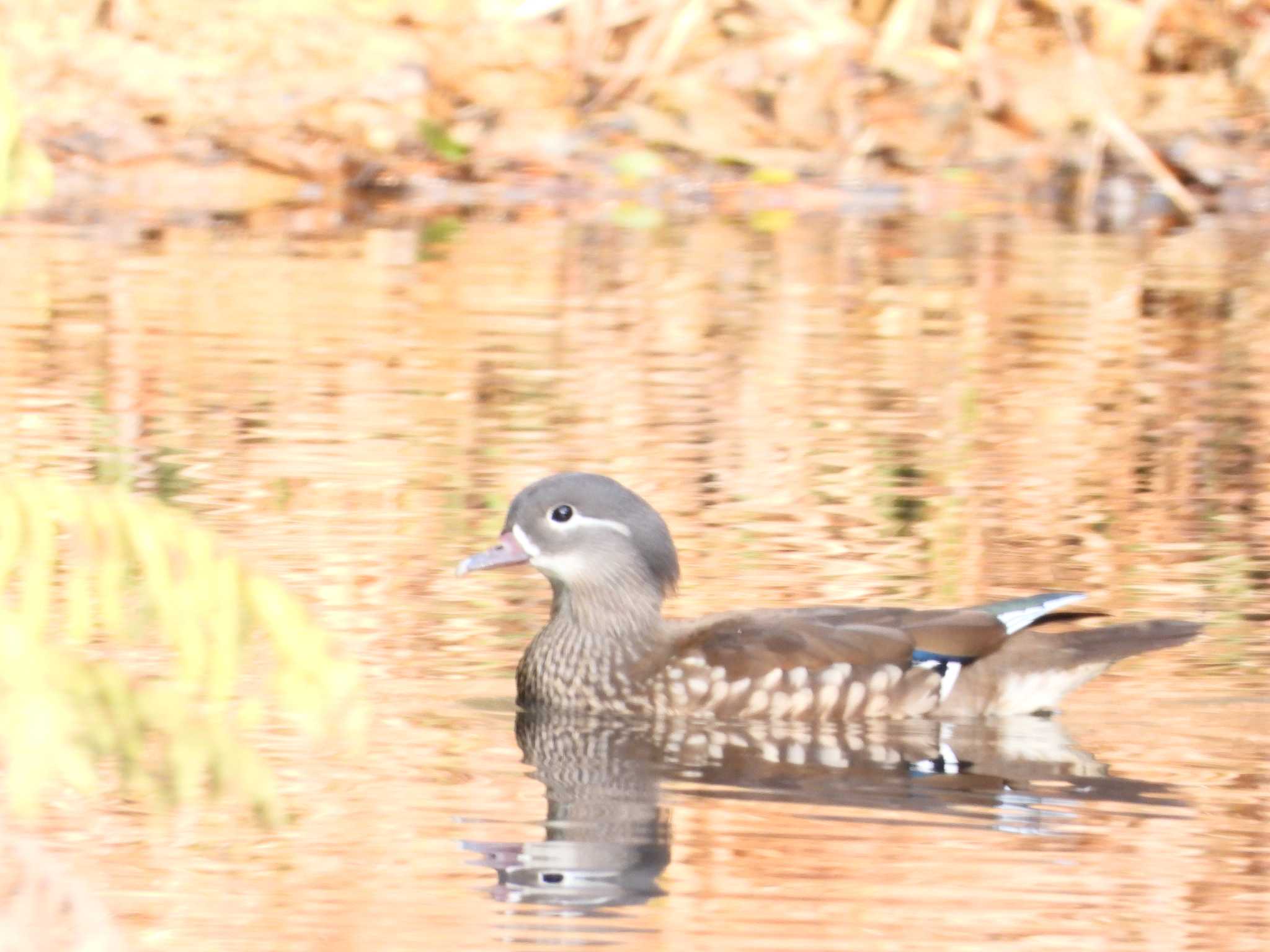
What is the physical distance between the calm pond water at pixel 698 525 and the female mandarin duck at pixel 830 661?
118mm

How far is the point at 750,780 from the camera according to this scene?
672 cm

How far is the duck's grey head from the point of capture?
26.4 feet

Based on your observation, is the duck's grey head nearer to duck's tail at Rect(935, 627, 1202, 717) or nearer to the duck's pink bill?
the duck's pink bill

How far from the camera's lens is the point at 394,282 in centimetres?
1605

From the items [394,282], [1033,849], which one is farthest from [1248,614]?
[394,282]

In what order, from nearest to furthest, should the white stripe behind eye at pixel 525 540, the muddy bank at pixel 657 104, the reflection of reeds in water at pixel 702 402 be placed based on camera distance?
the white stripe behind eye at pixel 525 540 < the reflection of reeds in water at pixel 702 402 < the muddy bank at pixel 657 104

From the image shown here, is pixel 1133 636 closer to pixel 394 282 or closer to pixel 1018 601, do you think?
pixel 1018 601

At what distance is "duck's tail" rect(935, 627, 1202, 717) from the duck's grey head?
1.03 meters

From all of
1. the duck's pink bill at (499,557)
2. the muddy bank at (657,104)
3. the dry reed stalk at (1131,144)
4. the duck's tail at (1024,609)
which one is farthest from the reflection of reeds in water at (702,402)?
the muddy bank at (657,104)

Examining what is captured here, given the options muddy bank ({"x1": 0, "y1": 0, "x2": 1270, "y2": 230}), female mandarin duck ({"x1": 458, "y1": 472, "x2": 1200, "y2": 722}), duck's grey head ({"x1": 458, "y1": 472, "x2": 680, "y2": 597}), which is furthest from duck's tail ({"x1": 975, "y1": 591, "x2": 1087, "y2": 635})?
muddy bank ({"x1": 0, "y1": 0, "x2": 1270, "y2": 230})

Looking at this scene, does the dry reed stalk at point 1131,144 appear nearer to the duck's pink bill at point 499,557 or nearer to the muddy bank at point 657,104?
the muddy bank at point 657,104

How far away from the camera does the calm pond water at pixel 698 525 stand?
214 inches

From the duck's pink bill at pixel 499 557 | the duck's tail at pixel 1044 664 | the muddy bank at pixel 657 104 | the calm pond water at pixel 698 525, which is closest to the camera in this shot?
the calm pond water at pixel 698 525

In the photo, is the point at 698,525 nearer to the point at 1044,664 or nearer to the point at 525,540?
the point at 525,540
